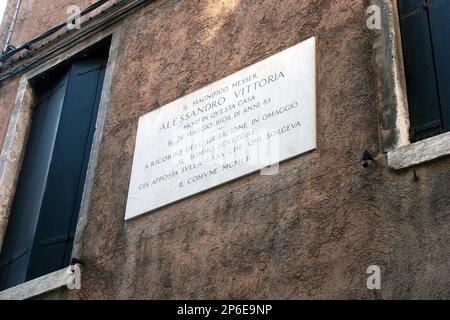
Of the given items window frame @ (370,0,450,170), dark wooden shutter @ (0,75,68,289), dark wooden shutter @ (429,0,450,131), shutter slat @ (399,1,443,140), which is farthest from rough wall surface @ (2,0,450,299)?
dark wooden shutter @ (0,75,68,289)

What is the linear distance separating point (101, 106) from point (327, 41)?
7.36 feet

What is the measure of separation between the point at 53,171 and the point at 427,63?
3425 mm

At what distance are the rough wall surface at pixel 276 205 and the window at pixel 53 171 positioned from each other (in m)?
0.53

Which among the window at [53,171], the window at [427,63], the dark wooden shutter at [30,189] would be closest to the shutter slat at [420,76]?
the window at [427,63]

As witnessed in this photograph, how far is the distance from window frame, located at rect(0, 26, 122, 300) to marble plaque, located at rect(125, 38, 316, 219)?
0.50 m

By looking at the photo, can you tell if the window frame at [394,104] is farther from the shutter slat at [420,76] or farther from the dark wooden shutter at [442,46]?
the dark wooden shutter at [442,46]

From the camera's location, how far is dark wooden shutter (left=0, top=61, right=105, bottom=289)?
7066 millimetres

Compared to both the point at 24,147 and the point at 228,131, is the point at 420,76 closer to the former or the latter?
the point at 228,131

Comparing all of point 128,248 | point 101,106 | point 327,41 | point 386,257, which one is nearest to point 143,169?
point 128,248

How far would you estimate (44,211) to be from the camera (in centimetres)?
735

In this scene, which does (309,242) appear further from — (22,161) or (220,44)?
(22,161)

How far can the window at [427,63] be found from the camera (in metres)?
5.30

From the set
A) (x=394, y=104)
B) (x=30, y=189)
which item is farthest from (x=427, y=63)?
(x=30, y=189)

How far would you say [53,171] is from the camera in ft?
24.8
